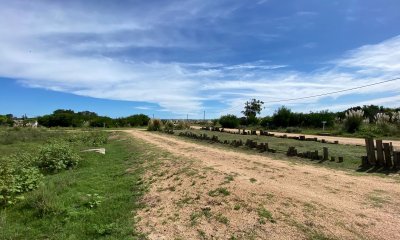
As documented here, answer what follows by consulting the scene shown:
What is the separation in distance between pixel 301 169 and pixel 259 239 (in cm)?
468

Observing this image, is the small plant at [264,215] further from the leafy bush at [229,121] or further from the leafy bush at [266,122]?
the leafy bush at [229,121]

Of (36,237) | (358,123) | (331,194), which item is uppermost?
(358,123)

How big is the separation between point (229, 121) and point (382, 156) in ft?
124

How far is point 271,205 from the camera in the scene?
6648 mm

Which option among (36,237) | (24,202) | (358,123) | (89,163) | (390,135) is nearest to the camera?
(36,237)

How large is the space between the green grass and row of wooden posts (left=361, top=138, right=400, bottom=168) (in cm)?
663

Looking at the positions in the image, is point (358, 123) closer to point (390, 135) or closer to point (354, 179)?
point (390, 135)

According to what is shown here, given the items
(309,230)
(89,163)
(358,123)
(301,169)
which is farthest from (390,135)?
(309,230)

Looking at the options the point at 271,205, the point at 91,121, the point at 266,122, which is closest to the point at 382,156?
the point at 271,205

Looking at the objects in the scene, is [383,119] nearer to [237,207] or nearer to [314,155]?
[314,155]

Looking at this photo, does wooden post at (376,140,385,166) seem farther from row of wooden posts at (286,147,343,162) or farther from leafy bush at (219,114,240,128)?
leafy bush at (219,114,240,128)

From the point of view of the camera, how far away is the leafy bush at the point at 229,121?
4809 cm

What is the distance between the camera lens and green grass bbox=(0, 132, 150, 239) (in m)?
6.66

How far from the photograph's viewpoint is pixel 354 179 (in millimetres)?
8672
